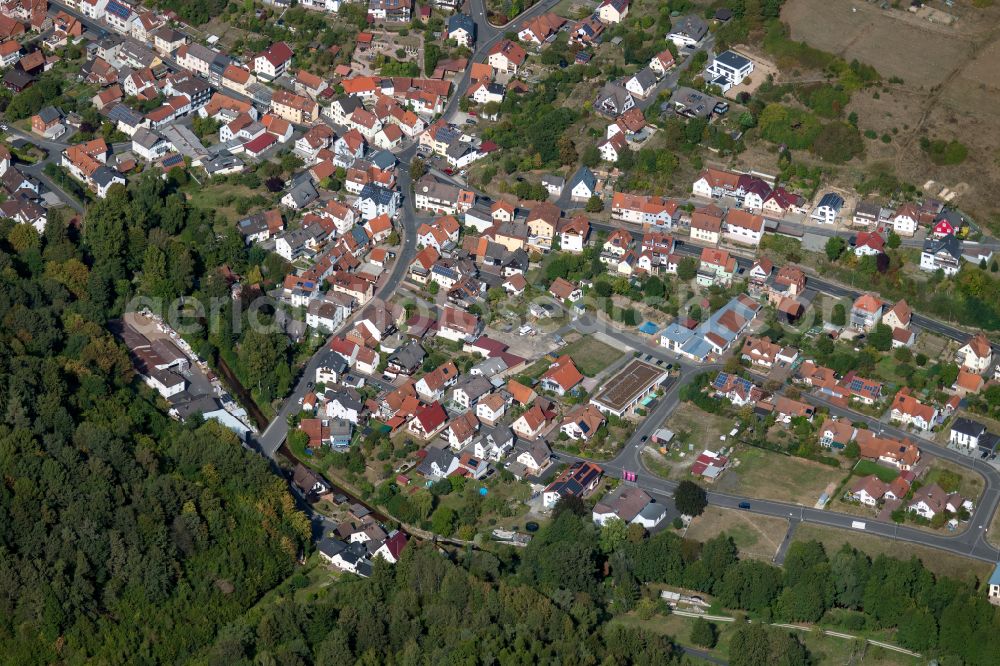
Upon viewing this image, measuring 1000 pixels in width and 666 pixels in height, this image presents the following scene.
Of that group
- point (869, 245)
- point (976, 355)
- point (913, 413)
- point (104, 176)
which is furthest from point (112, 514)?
point (976, 355)

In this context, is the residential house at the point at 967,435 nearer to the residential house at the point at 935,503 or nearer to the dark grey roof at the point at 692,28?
the residential house at the point at 935,503

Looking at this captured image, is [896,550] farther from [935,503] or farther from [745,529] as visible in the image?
[745,529]

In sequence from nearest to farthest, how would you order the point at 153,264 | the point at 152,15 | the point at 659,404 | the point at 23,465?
the point at 23,465
the point at 659,404
the point at 153,264
the point at 152,15

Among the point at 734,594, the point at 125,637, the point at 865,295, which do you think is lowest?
the point at 125,637

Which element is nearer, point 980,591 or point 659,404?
point 980,591

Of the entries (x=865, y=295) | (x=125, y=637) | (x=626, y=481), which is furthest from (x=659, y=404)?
(x=125, y=637)

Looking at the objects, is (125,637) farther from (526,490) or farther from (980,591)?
(980,591)

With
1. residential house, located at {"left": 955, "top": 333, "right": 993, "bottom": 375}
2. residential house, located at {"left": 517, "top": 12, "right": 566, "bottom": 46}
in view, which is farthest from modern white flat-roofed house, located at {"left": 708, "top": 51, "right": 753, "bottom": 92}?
residential house, located at {"left": 955, "top": 333, "right": 993, "bottom": 375}

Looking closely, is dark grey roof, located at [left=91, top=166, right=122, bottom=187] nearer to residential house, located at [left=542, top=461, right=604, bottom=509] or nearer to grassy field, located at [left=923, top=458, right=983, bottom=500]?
residential house, located at [left=542, top=461, right=604, bottom=509]
